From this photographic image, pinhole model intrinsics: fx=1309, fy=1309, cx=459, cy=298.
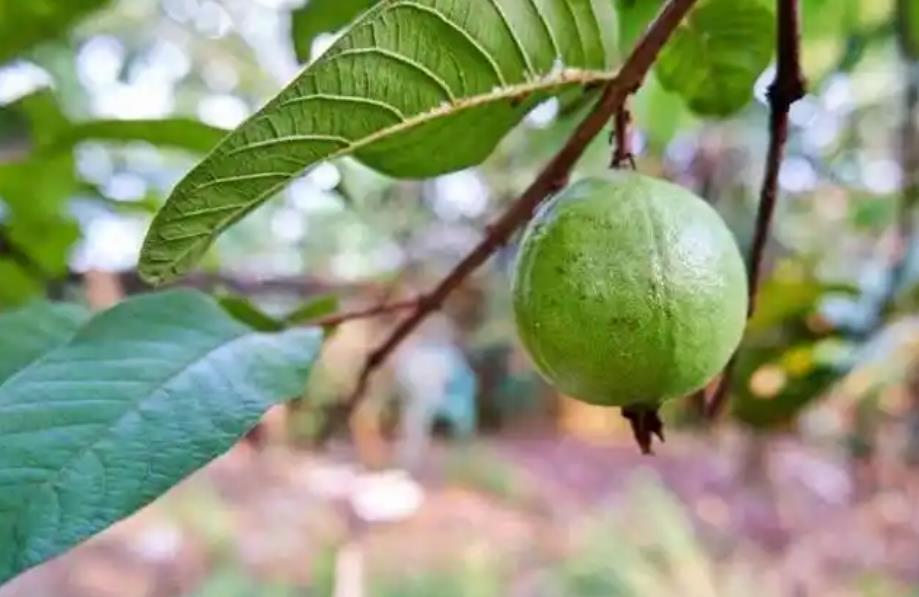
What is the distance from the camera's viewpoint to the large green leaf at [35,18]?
0.89 m

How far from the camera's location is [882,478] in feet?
14.6

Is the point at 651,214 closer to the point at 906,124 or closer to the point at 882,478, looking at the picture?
the point at 906,124

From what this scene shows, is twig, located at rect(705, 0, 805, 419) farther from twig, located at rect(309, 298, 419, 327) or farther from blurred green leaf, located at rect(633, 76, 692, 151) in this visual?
blurred green leaf, located at rect(633, 76, 692, 151)

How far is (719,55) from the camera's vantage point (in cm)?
71

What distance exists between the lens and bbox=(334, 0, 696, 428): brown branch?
0.49 meters

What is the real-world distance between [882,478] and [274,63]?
259 cm

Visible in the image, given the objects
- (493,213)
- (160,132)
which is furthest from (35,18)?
(493,213)

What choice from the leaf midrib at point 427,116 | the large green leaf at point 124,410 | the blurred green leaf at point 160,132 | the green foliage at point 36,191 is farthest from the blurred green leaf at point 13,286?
the leaf midrib at point 427,116

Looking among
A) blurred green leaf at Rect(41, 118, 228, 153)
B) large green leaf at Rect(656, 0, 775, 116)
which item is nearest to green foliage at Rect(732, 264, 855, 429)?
large green leaf at Rect(656, 0, 775, 116)

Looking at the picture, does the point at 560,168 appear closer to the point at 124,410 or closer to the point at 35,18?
the point at 124,410

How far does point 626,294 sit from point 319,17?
13.7 inches

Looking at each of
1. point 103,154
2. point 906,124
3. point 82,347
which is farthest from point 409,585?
point 82,347

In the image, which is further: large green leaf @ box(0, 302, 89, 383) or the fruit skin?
large green leaf @ box(0, 302, 89, 383)

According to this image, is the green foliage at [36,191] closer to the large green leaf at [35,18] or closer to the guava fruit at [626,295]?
the large green leaf at [35,18]
